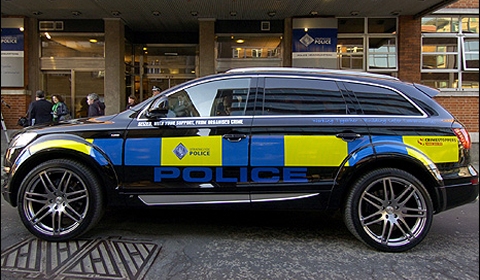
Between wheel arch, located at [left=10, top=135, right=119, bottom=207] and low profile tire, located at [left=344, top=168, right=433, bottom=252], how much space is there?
2452mm

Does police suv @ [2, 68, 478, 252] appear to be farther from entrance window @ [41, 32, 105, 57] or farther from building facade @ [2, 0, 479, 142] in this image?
entrance window @ [41, 32, 105, 57]

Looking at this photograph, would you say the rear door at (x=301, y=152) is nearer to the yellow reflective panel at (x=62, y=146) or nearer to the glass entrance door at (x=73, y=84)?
the yellow reflective panel at (x=62, y=146)

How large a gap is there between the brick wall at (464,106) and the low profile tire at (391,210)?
8.50m

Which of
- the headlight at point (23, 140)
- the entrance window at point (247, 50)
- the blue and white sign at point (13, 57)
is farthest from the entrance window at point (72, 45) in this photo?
the headlight at point (23, 140)

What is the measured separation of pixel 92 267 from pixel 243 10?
29.3 ft

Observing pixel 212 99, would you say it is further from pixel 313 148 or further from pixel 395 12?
pixel 395 12

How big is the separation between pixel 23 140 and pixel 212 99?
2055 mm

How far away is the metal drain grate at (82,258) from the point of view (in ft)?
10.0

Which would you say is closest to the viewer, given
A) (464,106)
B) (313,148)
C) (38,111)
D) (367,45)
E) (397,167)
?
(313,148)

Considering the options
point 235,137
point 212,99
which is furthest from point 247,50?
point 235,137

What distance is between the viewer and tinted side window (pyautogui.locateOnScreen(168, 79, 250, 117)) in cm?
373

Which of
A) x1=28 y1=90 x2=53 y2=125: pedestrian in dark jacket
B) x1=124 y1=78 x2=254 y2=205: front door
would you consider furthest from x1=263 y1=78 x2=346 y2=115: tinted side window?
x1=28 y1=90 x2=53 y2=125: pedestrian in dark jacket

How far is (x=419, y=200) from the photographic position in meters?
3.56

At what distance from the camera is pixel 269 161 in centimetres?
356
